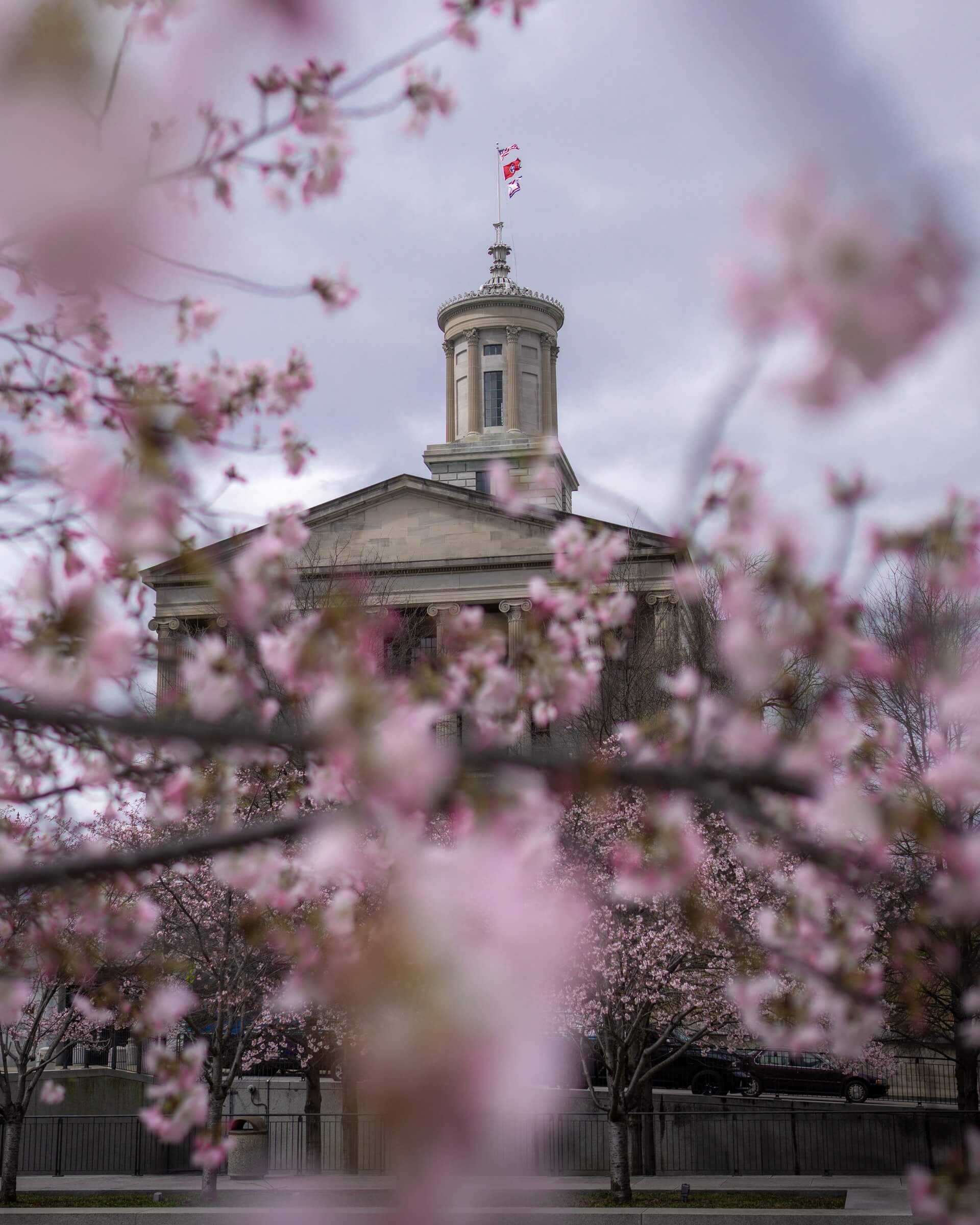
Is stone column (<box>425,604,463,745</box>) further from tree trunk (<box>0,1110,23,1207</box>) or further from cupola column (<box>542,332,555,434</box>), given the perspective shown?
cupola column (<box>542,332,555,434</box>)

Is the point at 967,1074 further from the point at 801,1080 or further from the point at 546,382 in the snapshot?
the point at 546,382

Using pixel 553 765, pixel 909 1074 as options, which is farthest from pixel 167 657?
pixel 909 1074

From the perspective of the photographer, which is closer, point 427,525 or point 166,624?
point 166,624

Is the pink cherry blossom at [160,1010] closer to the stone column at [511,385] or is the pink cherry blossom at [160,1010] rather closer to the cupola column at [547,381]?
the stone column at [511,385]

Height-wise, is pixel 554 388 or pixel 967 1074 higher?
pixel 554 388

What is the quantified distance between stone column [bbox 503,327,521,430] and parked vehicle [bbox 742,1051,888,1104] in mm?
40276

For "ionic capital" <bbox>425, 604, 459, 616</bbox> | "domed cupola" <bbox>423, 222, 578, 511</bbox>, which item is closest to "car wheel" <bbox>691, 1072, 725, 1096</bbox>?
"ionic capital" <bbox>425, 604, 459, 616</bbox>

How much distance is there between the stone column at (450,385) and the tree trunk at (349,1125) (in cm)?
4679

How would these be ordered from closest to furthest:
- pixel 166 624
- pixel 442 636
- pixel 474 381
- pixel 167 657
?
pixel 167 657
pixel 442 636
pixel 166 624
pixel 474 381

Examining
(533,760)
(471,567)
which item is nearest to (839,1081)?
(471,567)

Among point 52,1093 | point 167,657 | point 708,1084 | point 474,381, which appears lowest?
point 708,1084

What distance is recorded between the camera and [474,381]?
65.2 m

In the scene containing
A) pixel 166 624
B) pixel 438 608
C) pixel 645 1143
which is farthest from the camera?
pixel 438 608

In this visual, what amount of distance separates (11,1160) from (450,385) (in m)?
52.5
